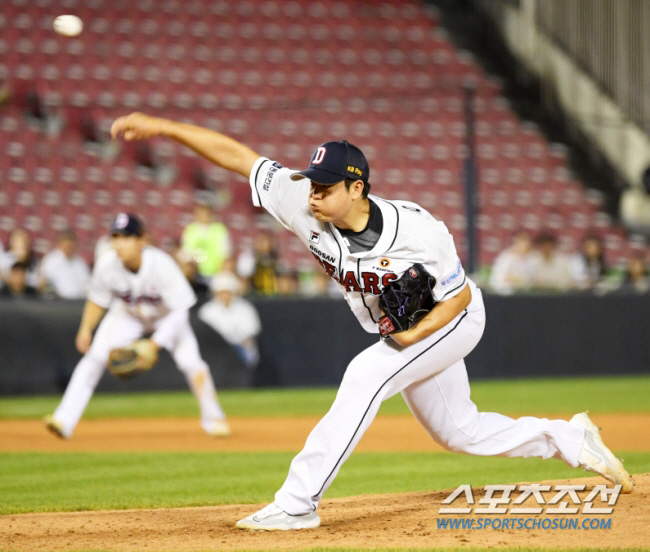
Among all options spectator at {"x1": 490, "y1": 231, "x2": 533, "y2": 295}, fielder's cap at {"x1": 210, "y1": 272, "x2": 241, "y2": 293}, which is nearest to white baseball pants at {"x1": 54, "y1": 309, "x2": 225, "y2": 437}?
fielder's cap at {"x1": 210, "y1": 272, "x2": 241, "y2": 293}

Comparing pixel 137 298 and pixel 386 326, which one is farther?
pixel 137 298

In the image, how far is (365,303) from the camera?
14.7 ft

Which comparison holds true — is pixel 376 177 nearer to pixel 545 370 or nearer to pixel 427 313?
pixel 545 370

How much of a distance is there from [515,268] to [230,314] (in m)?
4.12

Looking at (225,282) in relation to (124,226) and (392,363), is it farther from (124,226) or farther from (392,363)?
(392,363)

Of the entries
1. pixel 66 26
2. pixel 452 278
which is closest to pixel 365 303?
pixel 452 278

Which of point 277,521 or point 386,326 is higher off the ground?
point 386,326

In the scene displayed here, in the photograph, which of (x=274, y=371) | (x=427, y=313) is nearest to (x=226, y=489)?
(x=427, y=313)

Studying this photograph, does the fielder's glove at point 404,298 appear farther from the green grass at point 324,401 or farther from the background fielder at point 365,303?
the green grass at point 324,401

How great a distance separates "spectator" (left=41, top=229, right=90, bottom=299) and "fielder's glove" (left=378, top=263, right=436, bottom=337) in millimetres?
8786

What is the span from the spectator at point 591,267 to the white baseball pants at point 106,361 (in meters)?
6.75

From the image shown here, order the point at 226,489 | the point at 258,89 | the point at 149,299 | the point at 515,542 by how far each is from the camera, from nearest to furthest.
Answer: the point at 515,542 < the point at 226,489 < the point at 149,299 < the point at 258,89

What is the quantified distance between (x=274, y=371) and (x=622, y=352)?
4.77 m

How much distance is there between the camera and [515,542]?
4.09m
